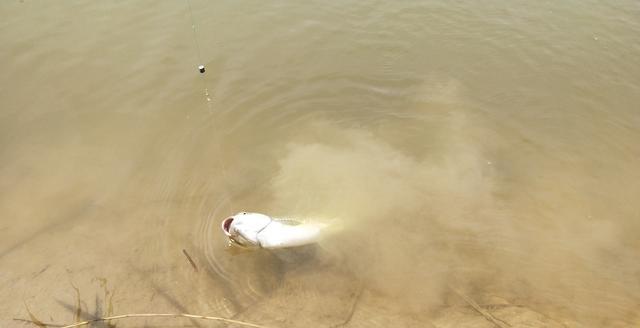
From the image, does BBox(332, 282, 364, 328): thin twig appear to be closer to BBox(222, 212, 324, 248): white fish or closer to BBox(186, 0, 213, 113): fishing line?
BBox(222, 212, 324, 248): white fish

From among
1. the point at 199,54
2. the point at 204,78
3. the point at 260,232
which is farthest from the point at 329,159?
the point at 199,54

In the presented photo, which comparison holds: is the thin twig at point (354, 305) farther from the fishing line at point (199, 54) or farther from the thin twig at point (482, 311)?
the fishing line at point (199, 54)

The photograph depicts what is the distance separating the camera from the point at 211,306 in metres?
4.21

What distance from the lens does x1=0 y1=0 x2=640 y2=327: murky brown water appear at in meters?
4.37

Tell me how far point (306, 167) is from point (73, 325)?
2.97m

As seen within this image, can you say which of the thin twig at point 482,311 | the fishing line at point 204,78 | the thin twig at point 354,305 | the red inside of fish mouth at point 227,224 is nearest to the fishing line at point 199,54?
the fishing line at point 204,78

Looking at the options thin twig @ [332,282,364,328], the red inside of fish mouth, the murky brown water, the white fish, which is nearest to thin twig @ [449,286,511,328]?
the murky brown water

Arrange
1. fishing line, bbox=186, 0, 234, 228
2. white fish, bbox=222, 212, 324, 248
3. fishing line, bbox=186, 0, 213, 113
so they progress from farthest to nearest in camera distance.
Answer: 1. fishing line, bbox=186, 0, 213, 113
2. fishing line, bbox=186, 0, 234, 228
3. white fish, bbox=222, 212, 324, 248

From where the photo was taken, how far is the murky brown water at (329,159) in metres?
4.37

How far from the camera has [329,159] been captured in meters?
5.61

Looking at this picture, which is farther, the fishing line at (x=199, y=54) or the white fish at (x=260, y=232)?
the fishing line at (x=199, y=54)

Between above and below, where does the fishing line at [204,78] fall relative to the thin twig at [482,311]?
above

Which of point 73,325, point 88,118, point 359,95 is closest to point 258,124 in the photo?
point 359,95

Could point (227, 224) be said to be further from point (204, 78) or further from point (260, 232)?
point (204, 78)
